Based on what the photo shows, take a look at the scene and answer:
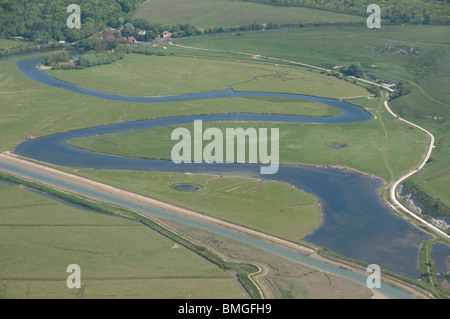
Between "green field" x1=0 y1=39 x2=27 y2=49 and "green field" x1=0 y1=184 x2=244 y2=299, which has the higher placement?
"green field" x1=0 y1=39 x2=27 y2=49
